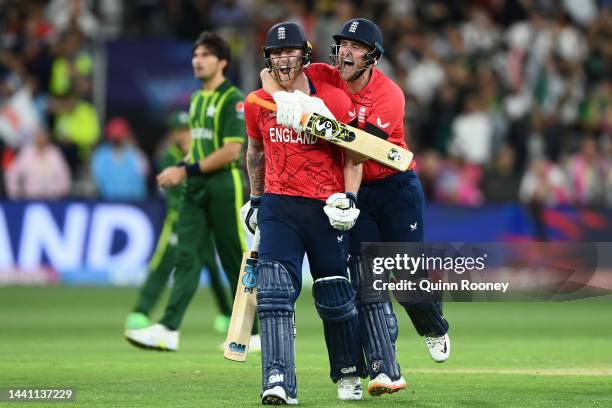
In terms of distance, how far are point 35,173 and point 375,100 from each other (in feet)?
40.1

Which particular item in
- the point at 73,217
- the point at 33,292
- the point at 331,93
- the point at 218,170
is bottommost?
the point at 331,93

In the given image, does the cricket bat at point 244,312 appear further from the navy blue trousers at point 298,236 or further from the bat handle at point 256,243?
the navy blue trousers at point 298,236

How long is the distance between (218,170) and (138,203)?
8.39 m

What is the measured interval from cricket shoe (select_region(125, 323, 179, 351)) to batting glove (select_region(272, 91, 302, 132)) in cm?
415

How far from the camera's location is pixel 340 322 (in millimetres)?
8406

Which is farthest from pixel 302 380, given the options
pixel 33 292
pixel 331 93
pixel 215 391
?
pixel 33 292

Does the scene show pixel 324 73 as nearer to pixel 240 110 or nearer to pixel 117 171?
pixel 240 110

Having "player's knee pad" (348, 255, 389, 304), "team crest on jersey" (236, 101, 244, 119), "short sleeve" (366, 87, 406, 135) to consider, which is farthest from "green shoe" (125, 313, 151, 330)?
"short sleeve" (366, 87, 406, 135)

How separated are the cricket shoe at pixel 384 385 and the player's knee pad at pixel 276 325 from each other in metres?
0.66

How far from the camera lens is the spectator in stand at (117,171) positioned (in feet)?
66.1

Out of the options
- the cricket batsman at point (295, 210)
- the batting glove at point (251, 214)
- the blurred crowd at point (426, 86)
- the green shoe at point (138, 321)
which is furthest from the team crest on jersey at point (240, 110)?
the blurred crowd at point (426, 86)

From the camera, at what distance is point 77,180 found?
68.4 feet

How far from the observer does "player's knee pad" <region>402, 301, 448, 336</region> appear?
9.67m

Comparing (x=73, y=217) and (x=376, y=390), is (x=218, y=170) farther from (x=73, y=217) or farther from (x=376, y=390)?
(x=73, y=217)
